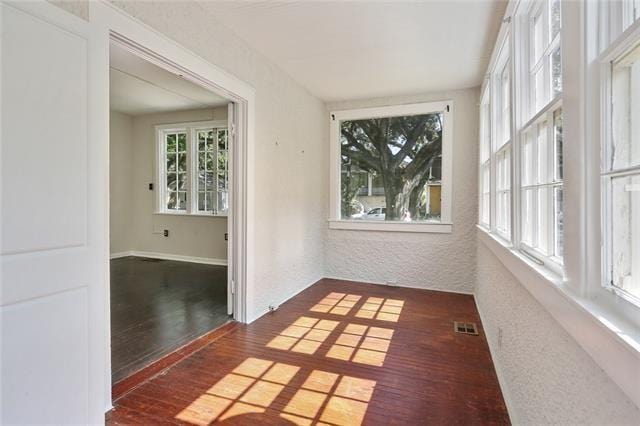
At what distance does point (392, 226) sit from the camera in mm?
4621

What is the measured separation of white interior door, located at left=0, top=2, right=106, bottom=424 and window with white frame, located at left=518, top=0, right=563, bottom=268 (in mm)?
2131

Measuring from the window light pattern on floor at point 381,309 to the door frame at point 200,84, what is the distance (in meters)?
1.31

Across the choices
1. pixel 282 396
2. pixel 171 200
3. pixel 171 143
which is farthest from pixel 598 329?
pixel 171 143

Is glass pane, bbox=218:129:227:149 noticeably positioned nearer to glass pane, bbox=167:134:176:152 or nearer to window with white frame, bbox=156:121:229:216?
window with white frame, bbox=156:121:229:216

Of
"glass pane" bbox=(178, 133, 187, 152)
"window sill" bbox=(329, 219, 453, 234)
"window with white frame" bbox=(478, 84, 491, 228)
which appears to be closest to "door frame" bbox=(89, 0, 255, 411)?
"window sill" bbox=(329, 219, 453, 234)

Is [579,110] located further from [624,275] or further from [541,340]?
[541,340]

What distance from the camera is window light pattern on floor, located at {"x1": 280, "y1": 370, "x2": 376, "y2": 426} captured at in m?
1.82

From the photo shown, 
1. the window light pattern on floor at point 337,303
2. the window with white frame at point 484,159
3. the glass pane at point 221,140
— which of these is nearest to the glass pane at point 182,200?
the glass pane at point 221,140

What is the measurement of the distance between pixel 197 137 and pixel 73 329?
5.07m

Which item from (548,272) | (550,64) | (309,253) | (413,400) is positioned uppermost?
(550,64)

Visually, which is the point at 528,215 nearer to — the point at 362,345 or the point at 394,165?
the point at 362,345

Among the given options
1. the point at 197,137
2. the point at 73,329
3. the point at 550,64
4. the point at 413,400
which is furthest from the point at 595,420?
the point at 197,137

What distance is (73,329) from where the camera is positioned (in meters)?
1.57

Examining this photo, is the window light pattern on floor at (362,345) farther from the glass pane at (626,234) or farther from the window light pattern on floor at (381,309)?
the glass pane at (626,234)
